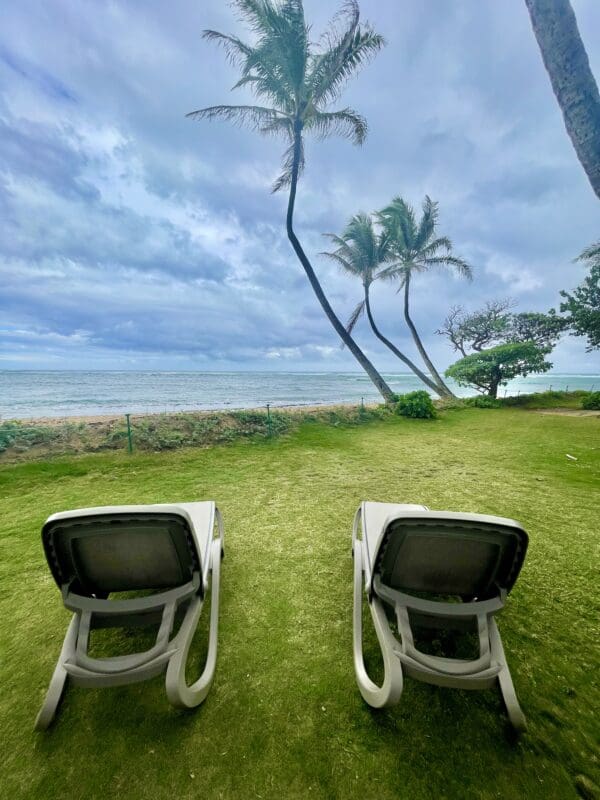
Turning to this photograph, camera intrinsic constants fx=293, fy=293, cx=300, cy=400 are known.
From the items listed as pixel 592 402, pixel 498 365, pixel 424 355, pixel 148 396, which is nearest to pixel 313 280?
pixel 424 355

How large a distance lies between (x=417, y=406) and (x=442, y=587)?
8.90 m

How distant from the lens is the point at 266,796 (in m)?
1.15

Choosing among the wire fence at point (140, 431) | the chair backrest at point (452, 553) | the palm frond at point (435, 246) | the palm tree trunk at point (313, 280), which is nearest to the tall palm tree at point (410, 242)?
the palm frond at point (435, 246)

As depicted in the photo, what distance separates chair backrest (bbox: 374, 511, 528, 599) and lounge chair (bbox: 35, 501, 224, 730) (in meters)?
1.02

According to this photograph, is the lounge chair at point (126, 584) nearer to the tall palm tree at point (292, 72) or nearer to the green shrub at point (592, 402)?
the tall palm tree at point (292, 72)

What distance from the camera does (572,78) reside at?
8.60 feet

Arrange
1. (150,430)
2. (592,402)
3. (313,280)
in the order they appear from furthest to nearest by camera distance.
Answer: (592,402), (313,280), (150,430)

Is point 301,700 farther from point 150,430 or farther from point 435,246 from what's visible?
point 435,246

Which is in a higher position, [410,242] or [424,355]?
[410,242]

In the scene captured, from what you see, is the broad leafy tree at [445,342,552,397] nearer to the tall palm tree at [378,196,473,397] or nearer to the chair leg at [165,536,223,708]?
the tall palm tree at [378,196,473,397]

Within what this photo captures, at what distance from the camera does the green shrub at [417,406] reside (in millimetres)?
9828

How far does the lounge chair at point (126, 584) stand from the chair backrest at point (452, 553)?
1021mm

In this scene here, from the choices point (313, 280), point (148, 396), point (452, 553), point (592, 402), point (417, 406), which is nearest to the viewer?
point (452, 553)

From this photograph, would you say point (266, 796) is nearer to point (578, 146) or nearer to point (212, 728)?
point (212, 728)
